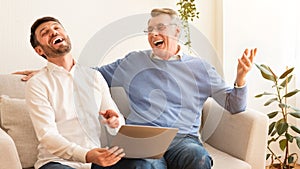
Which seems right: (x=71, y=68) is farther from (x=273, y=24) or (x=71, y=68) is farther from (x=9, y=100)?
(x=273, y=24)

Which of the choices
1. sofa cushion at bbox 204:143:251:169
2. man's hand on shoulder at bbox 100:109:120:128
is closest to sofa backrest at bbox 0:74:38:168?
man's hand on shoulder at bbox 100:109:120:128

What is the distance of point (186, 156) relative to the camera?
1.91 m

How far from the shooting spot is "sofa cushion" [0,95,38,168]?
6.62 feet

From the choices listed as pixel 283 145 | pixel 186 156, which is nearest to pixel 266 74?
pixel 283 145

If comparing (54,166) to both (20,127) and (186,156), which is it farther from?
(186,156)

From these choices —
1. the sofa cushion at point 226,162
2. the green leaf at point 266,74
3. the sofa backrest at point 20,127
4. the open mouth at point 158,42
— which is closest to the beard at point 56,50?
the sofa backrest at point 20,127

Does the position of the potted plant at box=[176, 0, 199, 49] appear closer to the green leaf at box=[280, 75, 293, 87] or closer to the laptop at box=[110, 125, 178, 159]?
the green leaf at box=[280, 75, 293, 87]

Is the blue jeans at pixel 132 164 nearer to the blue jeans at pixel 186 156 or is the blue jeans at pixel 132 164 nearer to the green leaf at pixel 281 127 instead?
the blue jeans at pixel 186 156

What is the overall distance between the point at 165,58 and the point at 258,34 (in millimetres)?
1036

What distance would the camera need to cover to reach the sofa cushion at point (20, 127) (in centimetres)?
202

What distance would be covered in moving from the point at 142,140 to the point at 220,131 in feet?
2.22

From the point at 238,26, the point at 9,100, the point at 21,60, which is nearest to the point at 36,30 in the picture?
the point at 9,100

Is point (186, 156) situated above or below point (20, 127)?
below

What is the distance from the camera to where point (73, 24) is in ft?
8.44
